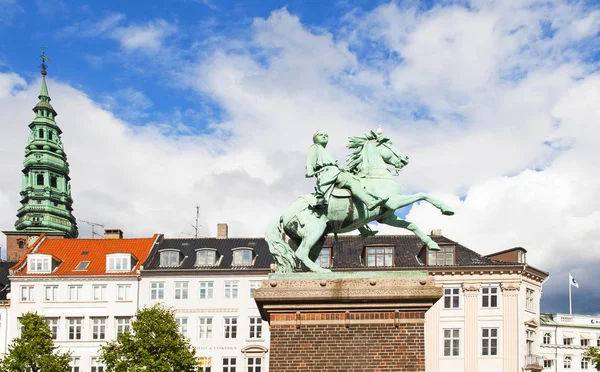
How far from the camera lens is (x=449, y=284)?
180ft

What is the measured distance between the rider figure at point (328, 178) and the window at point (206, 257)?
→ 43.2 metres

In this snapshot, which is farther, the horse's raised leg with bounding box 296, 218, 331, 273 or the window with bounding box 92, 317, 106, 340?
the window with bounding box 92, 317, 106, 340

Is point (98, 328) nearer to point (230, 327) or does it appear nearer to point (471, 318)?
point (230, 327)

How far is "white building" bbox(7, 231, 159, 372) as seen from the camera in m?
56.8

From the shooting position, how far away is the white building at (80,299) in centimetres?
5675

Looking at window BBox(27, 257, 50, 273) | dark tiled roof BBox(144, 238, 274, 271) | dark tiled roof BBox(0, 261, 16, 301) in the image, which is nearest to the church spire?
dark tiled roof BBox(0, 261, 16, 301)

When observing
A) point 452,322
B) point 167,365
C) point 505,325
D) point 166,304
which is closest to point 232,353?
point 166,304

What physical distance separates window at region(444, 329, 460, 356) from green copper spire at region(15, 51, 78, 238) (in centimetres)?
4778

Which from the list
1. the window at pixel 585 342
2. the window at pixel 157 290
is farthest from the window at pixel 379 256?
the window at pixel 585 342

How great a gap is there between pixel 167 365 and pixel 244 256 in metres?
14.8

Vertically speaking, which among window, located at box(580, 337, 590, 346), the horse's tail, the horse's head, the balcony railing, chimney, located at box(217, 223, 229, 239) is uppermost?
chimney, located at box(217, 223, 229, 239)

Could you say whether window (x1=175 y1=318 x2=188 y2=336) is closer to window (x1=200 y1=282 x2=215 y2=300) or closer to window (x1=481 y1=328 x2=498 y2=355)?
window (x1=200 y1=282 x2=215 y2=300)

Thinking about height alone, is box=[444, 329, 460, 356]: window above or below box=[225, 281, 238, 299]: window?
below

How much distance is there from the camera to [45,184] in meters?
86.7
